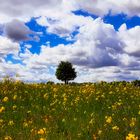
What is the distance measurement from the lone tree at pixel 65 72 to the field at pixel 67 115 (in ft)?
168

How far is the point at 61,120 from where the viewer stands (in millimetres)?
12469

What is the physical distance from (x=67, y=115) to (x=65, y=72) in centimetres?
5863

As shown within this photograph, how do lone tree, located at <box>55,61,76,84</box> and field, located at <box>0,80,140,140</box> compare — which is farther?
lone tree, located at <box>55,61,76,84</box>

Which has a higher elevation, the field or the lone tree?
the lone tree

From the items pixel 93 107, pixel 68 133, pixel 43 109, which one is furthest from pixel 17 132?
pixel 93 107

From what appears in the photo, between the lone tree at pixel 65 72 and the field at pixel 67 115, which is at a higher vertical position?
the lone tree at pixel 65 72

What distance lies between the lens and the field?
10.2 metres

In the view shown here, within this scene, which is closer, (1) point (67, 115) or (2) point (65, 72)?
(1) point (67, 115)

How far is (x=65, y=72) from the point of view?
72062mm

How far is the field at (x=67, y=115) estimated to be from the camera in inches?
404

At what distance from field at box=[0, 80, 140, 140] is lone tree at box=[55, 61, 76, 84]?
5133cm

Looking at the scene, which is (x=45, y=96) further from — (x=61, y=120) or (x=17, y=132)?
(x=17, y=132)

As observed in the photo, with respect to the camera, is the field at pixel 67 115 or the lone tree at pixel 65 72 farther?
the lone tree at pixel 65 72

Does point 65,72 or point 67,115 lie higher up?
point 65,72
